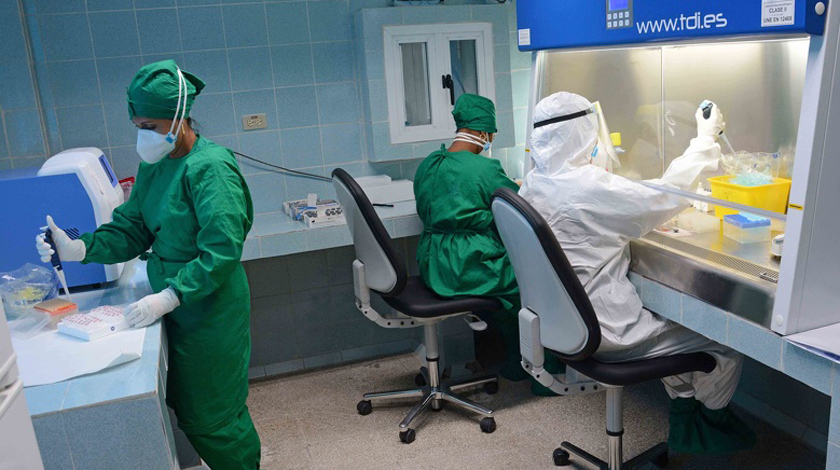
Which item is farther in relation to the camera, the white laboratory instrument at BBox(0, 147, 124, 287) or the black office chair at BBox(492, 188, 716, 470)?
the white laboratory instrument at BBox(0, 147, 124, 287)

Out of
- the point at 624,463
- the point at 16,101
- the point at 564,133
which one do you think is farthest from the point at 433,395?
the point at 16,101

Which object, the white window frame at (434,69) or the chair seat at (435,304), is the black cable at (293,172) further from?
the chair seat at (435,304)

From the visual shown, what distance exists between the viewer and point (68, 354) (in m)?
1.87

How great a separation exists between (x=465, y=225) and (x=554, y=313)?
78 cm

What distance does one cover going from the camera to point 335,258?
369cm

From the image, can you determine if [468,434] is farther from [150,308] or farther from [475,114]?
[150,308]

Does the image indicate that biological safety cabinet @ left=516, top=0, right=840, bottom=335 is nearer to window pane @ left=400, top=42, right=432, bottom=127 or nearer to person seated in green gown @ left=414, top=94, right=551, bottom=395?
person seated in green gown @ left=414, top=94, right=551, bottom=395

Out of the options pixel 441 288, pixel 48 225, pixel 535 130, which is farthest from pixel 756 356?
pixel 48 225

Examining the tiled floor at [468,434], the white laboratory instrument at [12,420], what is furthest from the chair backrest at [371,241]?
the white laboratory instrument at [12,420]

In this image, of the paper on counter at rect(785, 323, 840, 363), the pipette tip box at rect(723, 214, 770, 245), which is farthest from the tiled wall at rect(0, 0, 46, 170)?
the paper on counter at rect(785, 323, 840, 363)

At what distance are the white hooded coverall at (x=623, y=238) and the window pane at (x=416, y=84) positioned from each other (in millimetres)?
1372

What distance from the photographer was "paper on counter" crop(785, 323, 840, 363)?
5.41 ft

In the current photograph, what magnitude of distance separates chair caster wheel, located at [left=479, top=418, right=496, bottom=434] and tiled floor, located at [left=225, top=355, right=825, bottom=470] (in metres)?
0.03

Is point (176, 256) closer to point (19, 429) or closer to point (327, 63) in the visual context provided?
point (19, 429)
